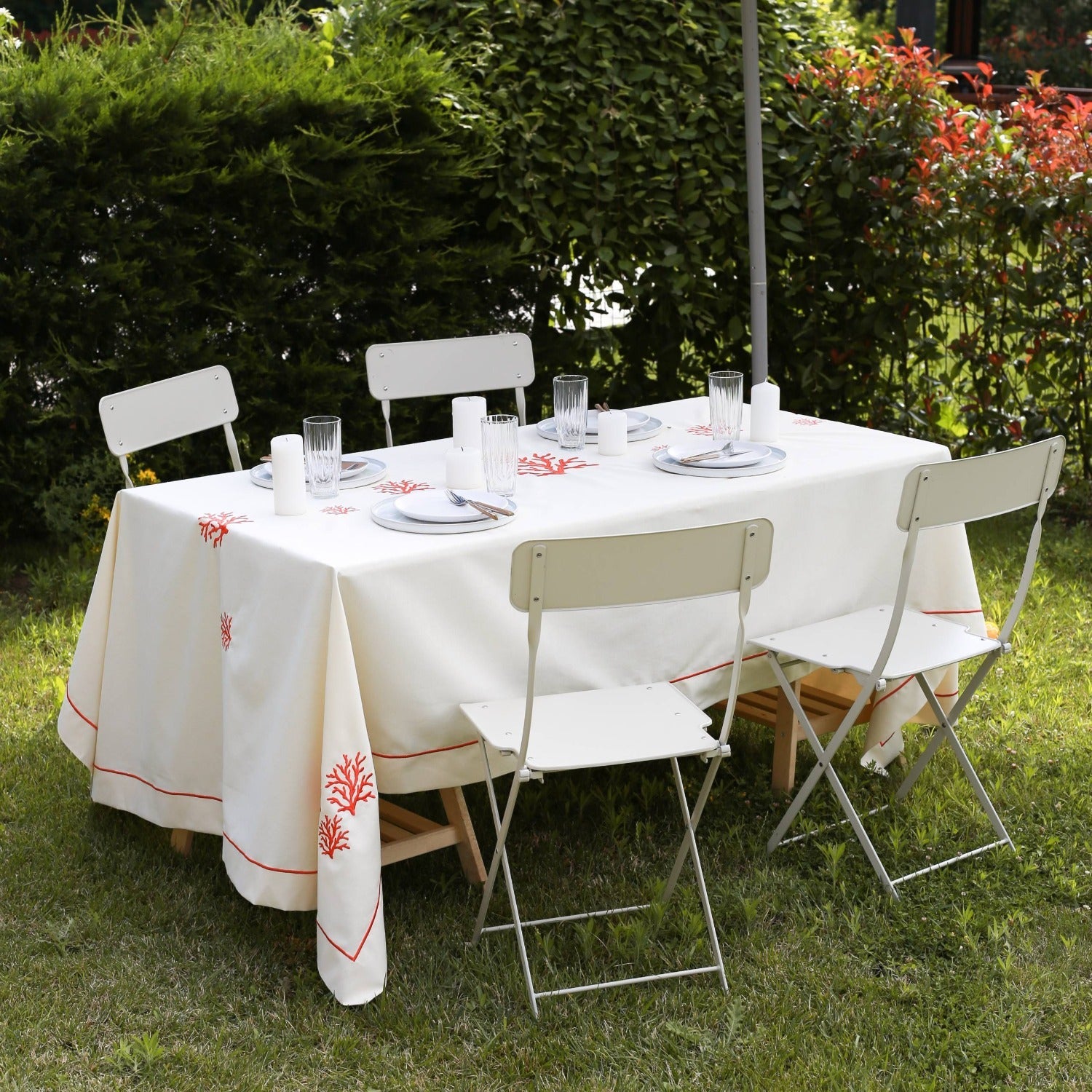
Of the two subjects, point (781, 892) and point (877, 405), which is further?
point (877, 405)

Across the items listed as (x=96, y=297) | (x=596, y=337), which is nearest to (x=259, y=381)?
(x=96, y=297)

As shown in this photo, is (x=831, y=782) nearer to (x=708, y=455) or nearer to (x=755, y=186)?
(x=708, y=455)

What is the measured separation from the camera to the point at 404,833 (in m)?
3.00

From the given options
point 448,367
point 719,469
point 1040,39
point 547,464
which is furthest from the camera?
point 1040,39

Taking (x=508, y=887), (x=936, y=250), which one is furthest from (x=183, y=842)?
(x=936, y=250)

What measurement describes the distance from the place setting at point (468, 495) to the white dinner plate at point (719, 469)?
442 mm

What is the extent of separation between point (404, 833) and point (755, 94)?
2.84 meters

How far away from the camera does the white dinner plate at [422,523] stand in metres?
2.74

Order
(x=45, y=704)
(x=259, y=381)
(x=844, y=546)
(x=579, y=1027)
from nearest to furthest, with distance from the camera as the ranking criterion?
(x=579, y=1027), (x=844, y=546), (x=45, y=704), (x=259, y=381)

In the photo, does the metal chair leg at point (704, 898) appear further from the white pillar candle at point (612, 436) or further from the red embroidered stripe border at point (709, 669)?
the white pillar candle at point (612, 436)

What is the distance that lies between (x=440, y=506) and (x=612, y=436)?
688mm

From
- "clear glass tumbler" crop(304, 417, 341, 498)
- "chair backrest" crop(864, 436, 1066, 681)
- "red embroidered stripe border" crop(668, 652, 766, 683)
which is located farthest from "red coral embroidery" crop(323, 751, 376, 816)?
"chair backrest" crop(864, 436, 1066, 681)

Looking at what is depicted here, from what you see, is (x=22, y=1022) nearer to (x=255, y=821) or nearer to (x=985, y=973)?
(x=255, y=821)

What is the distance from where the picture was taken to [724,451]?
3.37 meters
